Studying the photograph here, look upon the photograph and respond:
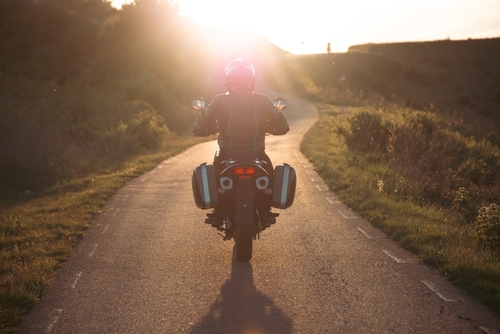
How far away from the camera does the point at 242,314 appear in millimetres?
5133

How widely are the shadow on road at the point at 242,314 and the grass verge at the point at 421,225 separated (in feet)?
6.44

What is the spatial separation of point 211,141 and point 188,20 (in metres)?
22.4

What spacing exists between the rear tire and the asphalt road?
14 centimetres

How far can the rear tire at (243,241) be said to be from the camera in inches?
251

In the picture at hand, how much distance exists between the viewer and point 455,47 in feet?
293

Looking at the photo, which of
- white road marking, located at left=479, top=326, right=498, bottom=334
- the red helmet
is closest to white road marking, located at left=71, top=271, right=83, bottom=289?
the red helmet

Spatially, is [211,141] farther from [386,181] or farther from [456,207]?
[456,207]

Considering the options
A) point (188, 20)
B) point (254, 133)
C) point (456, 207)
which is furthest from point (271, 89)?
point (254, 133)

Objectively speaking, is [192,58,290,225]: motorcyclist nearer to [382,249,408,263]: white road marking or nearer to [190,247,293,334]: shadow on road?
[190,247,293,334]: shadow on road

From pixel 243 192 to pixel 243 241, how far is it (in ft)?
2.05

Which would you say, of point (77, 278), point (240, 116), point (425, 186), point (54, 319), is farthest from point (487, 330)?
point (425, 186)

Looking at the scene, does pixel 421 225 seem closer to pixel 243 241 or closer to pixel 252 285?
pixel 243 241

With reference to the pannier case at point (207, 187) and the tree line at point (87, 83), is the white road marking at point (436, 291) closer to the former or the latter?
the pannier case at point (207, 187)

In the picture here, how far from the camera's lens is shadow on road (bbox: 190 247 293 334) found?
479 cm
